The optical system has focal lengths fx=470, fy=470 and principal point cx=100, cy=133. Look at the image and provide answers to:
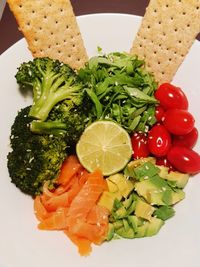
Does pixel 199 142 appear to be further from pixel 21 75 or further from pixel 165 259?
pixel 21 75

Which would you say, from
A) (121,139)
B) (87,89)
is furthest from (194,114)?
(87,89)

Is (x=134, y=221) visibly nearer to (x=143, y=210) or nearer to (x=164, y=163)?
(x=143, y=210)

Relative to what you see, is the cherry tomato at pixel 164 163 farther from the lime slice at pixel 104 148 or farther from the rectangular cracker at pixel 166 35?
the rectangular cracker at pixel 166 35

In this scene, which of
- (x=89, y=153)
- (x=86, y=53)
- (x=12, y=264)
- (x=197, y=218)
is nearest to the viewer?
(x=12, y=264)

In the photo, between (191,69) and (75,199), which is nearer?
(75,199)

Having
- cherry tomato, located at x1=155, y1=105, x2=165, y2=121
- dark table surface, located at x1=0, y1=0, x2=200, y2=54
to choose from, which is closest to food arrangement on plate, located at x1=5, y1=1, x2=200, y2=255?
cherry tomato, located at x1=155, y1=105, x2=165, y2=121

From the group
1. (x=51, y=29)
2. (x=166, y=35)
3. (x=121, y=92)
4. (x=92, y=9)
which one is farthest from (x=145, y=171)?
(x=92, y=9)
